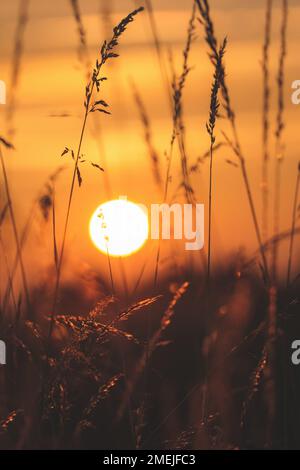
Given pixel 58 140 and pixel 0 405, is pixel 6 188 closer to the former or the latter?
pixel 58 140

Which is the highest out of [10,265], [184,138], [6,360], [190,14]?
[190,14]

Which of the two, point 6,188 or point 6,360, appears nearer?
point 6,360

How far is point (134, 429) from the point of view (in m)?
2.14

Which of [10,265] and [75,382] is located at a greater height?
[10,265]

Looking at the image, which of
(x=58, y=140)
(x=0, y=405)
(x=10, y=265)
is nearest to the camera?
(x=0, y=405)

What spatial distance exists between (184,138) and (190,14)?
35cm

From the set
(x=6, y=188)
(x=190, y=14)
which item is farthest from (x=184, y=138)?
(x=6, y=188)

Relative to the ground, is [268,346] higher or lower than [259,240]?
lower
